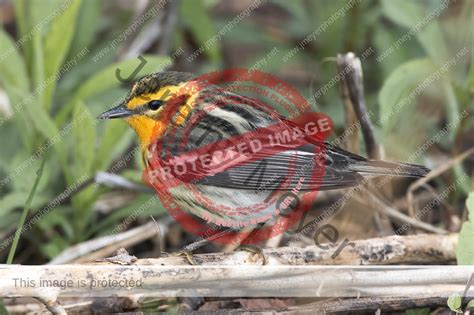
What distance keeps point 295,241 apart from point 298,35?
235 cm

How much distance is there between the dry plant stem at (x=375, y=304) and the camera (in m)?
3.56

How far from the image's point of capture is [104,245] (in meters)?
4.39

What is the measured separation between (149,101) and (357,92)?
3.65 ft

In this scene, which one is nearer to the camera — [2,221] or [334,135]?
[2,221]

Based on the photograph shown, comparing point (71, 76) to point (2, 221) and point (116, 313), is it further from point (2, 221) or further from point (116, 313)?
point (116, 313)

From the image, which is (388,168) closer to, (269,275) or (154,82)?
(269,275)

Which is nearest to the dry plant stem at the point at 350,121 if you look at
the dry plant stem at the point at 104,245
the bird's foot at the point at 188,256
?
the dry plant stem at the point at 104,245

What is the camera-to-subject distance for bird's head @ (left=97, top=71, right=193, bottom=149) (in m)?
3.92

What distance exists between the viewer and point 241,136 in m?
3.90

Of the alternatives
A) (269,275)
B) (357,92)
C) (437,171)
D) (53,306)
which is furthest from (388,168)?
(53,306)

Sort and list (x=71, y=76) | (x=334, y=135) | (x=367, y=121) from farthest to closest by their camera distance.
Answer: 1. (x=71, y=76)
2. (x=334, y=135)
3. (x=367, y=121)

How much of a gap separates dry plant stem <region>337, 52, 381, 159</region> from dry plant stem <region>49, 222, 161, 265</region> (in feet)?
3.92

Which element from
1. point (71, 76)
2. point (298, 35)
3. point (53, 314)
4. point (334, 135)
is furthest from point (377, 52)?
point (53, 314)

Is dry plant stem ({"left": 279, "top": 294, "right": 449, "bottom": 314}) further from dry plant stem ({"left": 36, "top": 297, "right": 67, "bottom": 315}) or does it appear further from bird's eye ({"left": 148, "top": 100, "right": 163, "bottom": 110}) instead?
bird's eye ({"left": 148, "top": 100, "right": 163, "bottom": 110})
